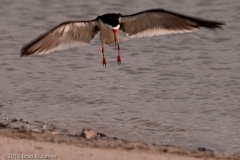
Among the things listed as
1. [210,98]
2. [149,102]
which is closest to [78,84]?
[149,102]

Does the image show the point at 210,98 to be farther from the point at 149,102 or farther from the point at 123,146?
the point at 123,146

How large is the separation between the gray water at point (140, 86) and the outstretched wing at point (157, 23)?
1.09 meters

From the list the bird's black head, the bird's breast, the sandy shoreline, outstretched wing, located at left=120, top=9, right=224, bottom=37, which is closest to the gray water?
the sandy shoreline

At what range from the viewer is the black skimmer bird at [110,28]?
8773 millimetres

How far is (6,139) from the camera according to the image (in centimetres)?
683

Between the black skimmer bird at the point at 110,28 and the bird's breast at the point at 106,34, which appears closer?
the black skimmer bird at the point at 110,28

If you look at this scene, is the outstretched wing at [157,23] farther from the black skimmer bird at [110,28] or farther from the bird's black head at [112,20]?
the bird's black head at [112,20]

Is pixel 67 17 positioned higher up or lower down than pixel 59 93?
higher up

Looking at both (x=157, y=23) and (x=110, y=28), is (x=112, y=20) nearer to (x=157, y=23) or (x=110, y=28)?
(x=110, y=28)

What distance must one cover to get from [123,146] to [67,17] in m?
8.85

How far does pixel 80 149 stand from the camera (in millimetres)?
6473

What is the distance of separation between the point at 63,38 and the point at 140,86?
1.69 meters

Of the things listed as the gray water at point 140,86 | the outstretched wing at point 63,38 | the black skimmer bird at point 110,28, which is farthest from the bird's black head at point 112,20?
the gray water at point 140,86

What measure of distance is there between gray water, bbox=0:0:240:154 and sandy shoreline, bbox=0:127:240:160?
805 millimetres
